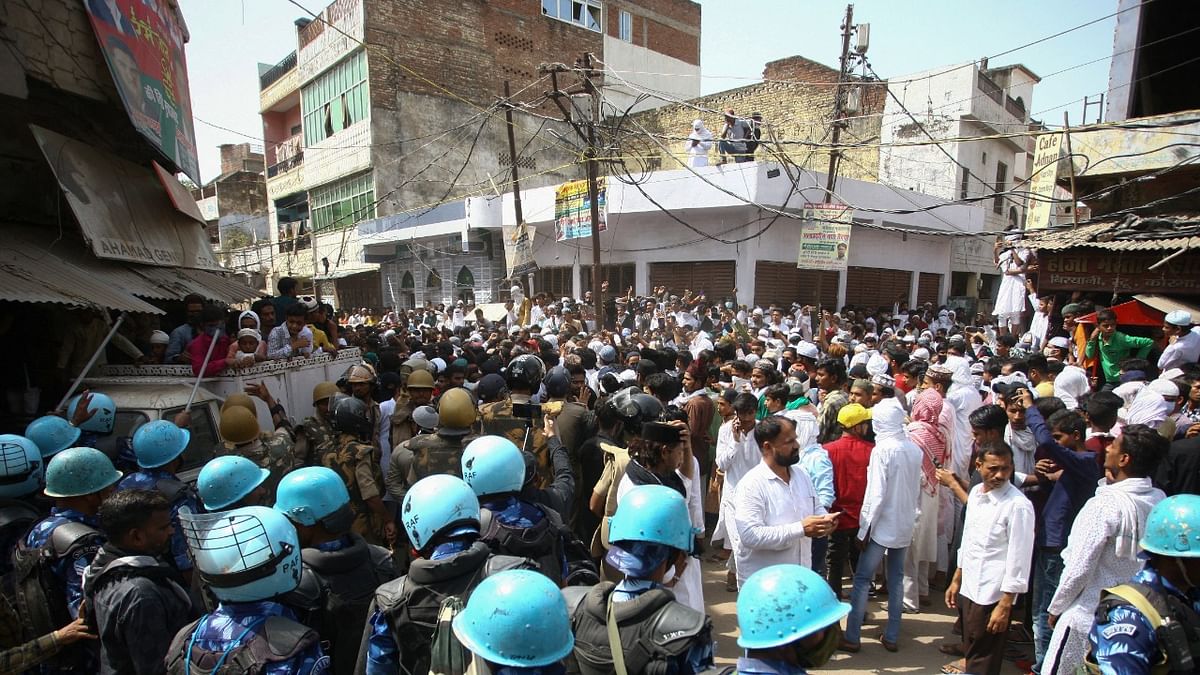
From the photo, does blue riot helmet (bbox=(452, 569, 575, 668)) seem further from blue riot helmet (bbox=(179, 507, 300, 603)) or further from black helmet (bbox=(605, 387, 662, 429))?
black helmet (bbox=(605, 387, 662, 429))

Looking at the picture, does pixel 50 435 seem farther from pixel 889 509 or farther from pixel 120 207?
pixel 120 207

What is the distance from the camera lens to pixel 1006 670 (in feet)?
13.9

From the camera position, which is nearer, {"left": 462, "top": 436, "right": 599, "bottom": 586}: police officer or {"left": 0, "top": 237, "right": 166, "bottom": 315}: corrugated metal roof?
{"left": 462, "top": 436, "right": 599, "bottom": 586}: police officer

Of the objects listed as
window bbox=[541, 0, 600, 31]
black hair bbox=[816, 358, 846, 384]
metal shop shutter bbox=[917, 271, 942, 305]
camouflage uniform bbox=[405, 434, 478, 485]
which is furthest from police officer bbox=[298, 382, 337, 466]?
window bbox=[541, 0, 600, 31]

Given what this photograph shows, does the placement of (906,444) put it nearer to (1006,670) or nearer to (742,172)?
(1006,670)

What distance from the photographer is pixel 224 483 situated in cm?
295

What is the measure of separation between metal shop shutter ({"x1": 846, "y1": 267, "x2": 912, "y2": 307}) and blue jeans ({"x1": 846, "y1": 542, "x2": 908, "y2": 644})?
17369mm

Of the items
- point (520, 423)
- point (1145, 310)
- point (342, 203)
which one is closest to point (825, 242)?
point (1145, 310)

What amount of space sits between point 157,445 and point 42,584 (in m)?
0.97

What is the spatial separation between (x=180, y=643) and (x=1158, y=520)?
3.58 meters

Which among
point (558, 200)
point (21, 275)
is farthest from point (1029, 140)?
point (21, 275)

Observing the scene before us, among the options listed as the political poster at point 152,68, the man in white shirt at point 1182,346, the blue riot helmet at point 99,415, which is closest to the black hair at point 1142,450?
the man in white shirt at point 1182,346

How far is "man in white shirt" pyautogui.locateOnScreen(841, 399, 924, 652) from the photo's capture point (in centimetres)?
428

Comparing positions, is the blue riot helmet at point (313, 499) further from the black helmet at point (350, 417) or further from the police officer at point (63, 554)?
the black helmet at point (350, 417)
